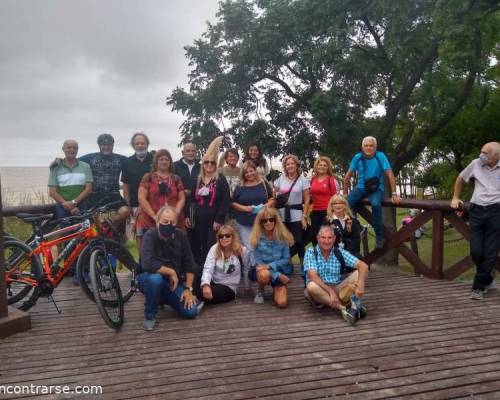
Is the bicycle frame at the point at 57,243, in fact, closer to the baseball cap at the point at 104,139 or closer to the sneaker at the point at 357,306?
the baseball cap at the point at 104,139

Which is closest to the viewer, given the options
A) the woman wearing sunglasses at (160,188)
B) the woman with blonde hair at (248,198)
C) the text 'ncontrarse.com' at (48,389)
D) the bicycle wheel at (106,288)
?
the text 'ncontrarse.com' at (48,389)

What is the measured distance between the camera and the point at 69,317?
14.3ft

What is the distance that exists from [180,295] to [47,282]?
1.26 metres

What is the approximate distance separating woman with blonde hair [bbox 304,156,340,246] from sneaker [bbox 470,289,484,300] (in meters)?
1.80

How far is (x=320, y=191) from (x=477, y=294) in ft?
6.62

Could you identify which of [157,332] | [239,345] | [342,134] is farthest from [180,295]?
[342,134]

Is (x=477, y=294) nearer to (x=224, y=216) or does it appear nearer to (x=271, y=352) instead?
(x=271, y=352)

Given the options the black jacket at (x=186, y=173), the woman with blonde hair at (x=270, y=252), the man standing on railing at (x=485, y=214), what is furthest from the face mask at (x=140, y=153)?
the man standing on railing at (x=485, y=214)

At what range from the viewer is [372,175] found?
221 inches

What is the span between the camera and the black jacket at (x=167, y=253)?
409cm

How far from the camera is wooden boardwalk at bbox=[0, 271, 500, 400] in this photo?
2.93 meters

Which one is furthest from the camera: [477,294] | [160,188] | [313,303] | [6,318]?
[160,188]

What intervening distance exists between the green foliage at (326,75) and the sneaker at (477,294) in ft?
20.8

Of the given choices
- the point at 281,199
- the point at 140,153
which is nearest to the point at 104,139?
the point at 140,153
